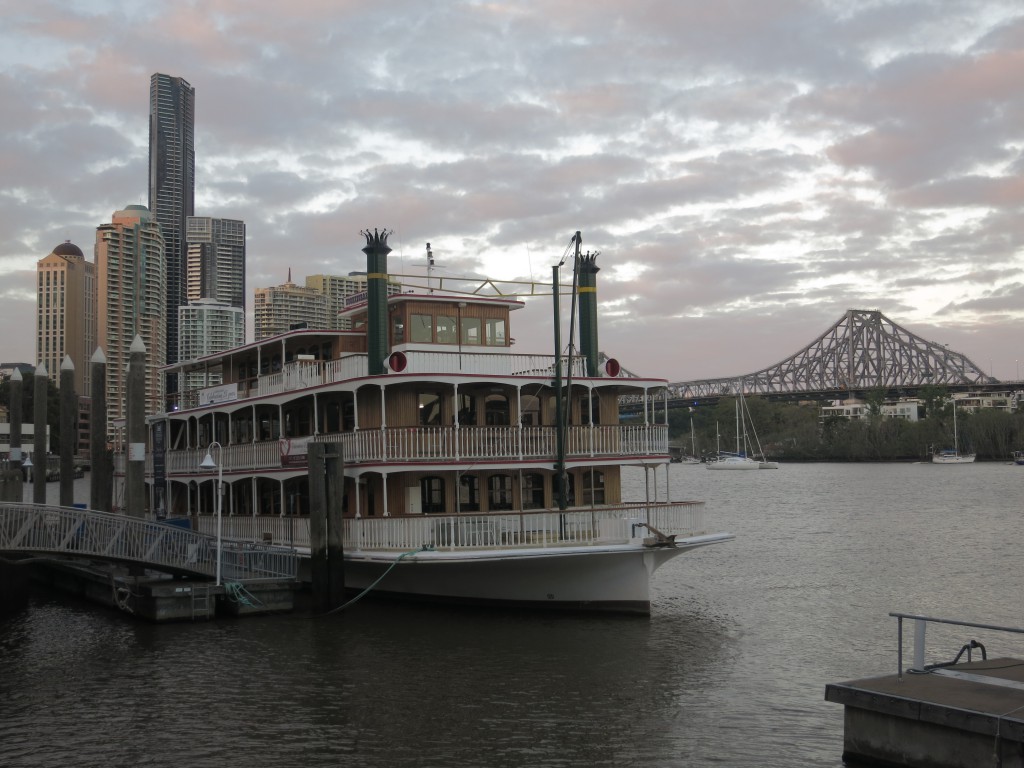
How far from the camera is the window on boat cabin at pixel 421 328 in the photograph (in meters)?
26.2

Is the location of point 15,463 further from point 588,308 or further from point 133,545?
point 588,308

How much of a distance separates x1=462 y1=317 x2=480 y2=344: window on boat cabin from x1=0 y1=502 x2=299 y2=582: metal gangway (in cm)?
682

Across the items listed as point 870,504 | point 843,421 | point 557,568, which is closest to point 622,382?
point 557,568

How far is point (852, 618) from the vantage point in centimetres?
2545

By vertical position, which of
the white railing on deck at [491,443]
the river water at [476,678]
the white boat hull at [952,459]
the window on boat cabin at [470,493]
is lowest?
the river water at [476,678]

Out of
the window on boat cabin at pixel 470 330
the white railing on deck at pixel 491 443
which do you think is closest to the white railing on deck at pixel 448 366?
the window on boat cabin at pixel 470 330

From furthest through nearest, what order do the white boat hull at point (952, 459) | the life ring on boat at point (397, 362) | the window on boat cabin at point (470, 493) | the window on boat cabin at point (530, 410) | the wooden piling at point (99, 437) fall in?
the white boat hull at point (952, 459) → the wooden piling at point (99, 437) → the window on boat cabin at point (530, 410) → the window on boat cabin at point (470, 493) → the life ring on boat at point (397, 362)

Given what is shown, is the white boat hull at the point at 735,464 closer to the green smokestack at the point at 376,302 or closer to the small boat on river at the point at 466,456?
the small boat on river at the point at 466,456

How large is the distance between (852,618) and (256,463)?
1575 centimetres

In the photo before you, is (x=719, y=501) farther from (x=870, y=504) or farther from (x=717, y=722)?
(x=717, y=722)

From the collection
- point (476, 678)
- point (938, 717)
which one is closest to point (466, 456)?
point (476, 678)

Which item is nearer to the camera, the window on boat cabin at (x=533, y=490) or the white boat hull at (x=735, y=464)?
the window on boat cabin at (x=533, y=490)

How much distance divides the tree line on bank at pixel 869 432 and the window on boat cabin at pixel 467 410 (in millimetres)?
136046

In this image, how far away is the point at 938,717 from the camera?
1158cm
